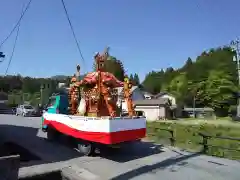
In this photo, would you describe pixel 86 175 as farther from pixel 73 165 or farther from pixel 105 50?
pixel 105 50

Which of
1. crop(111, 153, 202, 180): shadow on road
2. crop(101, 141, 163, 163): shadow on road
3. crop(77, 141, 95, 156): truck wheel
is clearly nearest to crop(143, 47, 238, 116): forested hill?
crop(101, 141, 163, 163): shadow on road

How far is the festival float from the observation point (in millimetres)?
10539

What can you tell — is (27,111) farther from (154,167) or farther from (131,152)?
(154,167)

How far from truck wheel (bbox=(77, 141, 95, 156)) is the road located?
0.25 meters

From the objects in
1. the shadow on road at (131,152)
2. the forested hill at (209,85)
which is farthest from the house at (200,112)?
the shadow on road at (131,152)

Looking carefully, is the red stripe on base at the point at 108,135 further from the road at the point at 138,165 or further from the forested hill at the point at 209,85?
the forested hill at the point at 209,85

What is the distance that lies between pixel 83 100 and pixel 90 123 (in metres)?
2.52

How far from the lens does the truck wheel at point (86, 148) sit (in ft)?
37.2

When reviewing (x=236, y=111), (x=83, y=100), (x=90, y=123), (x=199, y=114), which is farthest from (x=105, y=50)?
(x=199, y=114)

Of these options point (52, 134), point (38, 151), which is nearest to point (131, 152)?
point (38, 151)

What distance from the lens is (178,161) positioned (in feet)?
34.6

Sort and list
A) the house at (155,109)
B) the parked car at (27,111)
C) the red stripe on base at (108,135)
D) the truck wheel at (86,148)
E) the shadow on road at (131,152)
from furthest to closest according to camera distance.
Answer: the house at (155,109) → the parked car at (27,111) → the truck wheel at (86,148) → the shadow on road at (131,152) → the red stripe on base at (108,135)

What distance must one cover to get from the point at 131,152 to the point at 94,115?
6.92 ft

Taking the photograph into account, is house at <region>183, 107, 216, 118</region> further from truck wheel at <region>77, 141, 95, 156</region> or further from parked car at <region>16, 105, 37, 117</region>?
truck wheel at <region>77, 141, 95, 156</region>
